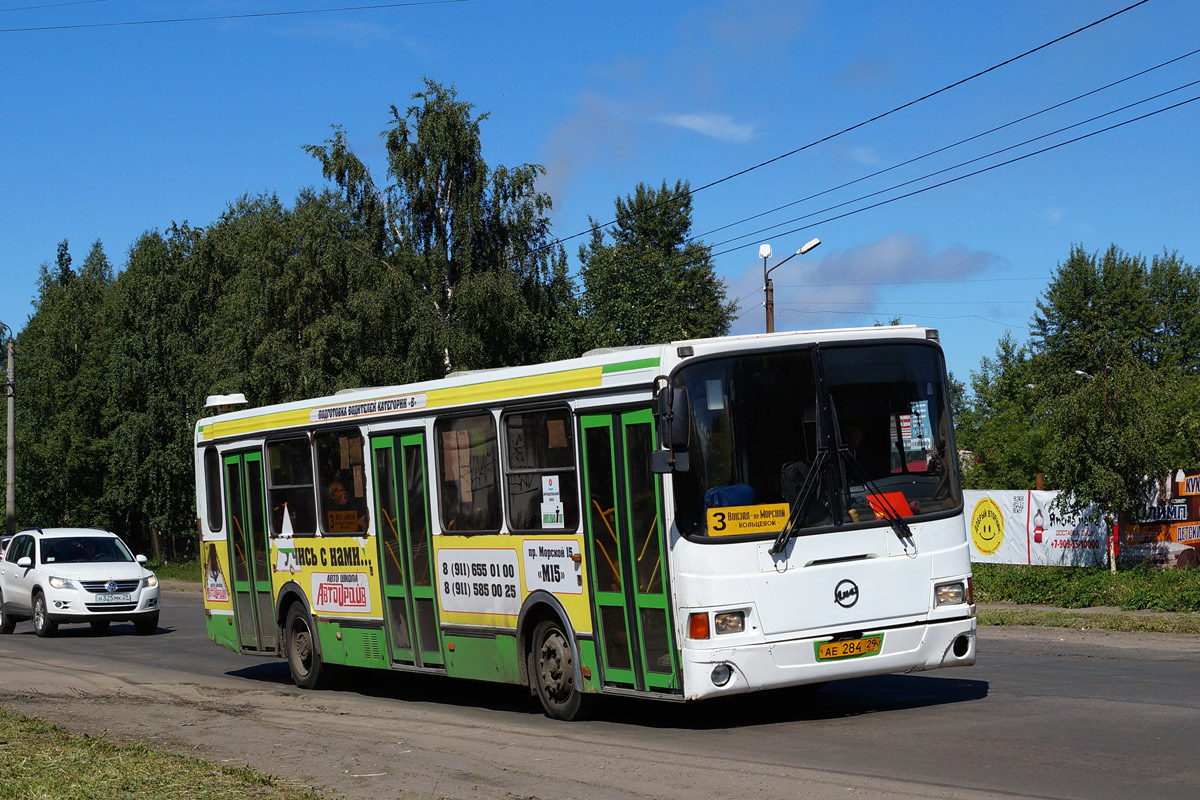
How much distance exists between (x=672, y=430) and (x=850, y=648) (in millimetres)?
2135

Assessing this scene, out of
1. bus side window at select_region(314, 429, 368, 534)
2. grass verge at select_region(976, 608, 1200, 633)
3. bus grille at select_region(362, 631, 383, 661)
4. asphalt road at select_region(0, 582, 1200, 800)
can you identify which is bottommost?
grass verge at select_region(976, 608, 1200, 633)

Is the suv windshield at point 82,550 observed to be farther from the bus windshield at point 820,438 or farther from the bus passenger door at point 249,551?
the bus windshield at point 820,438

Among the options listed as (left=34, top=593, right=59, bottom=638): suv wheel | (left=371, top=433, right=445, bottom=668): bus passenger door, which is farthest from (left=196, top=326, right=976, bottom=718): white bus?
(left=34, top=593, right=59, bottom=638): suv wheel

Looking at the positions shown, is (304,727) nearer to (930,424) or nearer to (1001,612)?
(930,424)

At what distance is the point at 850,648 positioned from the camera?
10078 mm

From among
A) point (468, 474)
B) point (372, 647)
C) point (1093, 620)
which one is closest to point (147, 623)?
point (372, 647)

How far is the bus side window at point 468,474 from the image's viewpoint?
39.8ft

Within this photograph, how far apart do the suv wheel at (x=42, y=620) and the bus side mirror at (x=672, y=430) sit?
1834 cm

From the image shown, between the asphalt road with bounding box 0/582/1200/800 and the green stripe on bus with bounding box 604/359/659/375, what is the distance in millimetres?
2736

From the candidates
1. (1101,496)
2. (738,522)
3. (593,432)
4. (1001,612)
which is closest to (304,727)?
(593,432)

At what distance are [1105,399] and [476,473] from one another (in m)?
15.2

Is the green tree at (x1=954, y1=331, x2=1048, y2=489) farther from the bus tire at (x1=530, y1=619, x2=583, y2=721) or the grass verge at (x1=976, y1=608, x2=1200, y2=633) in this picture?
the bus tire at (x1=530, y1=619, x2=583, y2=721)

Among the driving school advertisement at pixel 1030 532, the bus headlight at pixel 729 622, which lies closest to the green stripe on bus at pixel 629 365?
the bus headlight at pixel 729 622

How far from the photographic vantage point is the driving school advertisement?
2673 cm
